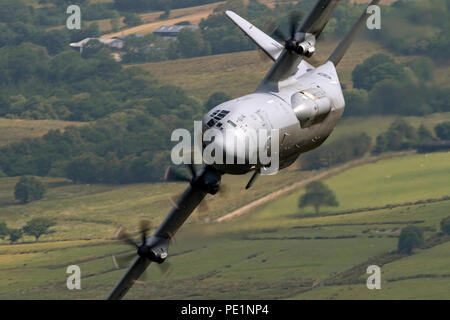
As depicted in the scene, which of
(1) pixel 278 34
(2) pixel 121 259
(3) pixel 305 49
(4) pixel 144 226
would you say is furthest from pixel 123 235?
(3) pixel 305 49

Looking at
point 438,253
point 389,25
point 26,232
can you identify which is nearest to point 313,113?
point 389,25

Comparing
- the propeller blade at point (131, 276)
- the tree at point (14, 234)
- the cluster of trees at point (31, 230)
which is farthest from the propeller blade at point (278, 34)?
the tree at point (14, 234)

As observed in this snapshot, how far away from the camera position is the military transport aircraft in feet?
196

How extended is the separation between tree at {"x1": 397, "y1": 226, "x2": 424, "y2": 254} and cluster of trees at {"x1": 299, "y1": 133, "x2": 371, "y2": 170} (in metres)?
60.4

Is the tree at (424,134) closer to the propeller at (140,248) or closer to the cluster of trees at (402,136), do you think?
the cluster of trees at (402,136)

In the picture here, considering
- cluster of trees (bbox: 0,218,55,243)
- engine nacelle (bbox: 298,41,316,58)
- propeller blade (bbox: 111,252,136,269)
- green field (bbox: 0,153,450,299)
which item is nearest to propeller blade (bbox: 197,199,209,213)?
propeller blade (bbox: 111,252,136,269)

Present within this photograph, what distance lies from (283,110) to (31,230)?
447 feet

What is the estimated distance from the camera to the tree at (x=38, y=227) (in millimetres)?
189250

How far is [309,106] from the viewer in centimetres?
6209

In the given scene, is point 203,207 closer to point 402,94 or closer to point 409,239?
point 402,94

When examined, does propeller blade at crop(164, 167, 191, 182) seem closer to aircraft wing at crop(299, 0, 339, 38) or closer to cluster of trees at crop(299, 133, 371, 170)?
aircraft wing at crop(299, 0, 339, 38)

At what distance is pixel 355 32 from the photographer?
233 feet

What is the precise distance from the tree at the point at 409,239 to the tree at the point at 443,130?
80.4ft

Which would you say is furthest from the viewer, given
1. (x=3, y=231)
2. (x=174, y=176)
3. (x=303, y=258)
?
(x=3, y=231)
